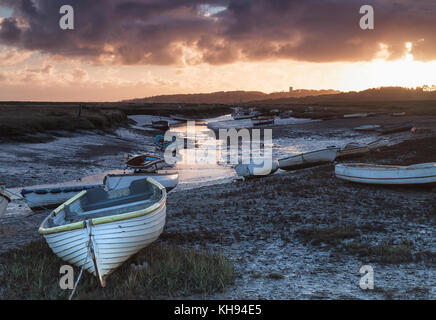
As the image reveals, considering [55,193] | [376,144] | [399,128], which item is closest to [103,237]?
[55,193]

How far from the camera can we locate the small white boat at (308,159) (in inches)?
982

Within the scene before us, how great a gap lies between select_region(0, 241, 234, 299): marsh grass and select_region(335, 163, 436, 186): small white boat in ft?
32.4

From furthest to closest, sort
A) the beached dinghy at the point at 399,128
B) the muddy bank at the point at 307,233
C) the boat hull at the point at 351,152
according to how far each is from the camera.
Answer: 1. the beached dinghy at the point at 399,128
2. the boat hull at the point at 351,152
3. the muddy bank at the point at 307,233

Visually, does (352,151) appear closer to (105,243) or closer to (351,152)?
(351,152)

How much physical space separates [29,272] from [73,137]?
31599mm

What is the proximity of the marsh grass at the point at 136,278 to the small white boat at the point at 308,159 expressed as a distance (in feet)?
52.3

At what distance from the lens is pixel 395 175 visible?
53.6ft

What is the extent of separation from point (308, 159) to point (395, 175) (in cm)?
877

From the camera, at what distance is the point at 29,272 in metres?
8.97

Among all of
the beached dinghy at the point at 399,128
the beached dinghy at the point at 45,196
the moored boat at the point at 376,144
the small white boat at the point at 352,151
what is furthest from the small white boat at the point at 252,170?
the beached dinghy at the point at 399,128

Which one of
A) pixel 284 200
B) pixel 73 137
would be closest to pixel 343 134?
pixel 73 137

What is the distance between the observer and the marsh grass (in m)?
7.98

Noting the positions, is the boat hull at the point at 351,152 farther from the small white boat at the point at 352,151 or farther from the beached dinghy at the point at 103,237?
the beached dinghy at the point at 103,237
